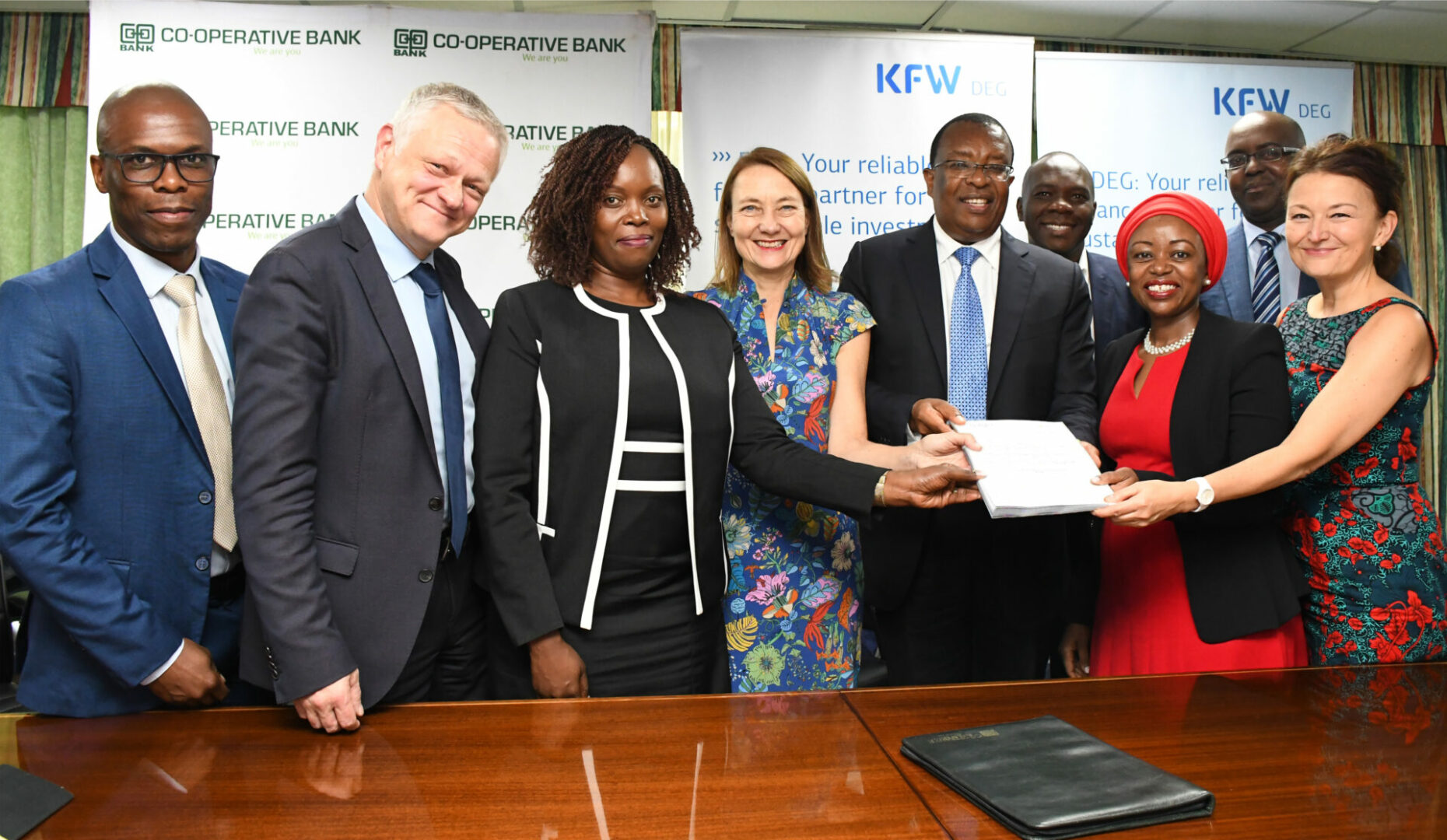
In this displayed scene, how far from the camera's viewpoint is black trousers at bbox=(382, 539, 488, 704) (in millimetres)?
1791

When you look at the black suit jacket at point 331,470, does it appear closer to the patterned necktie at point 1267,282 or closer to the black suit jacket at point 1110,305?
the black suit jacket at point 1110,305

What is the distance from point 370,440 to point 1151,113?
4587 millimetres

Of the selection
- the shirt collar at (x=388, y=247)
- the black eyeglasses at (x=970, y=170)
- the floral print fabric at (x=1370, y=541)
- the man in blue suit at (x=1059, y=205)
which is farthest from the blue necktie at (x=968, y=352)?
the shirt collar at (x=388, y=247)

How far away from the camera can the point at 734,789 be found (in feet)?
4.02

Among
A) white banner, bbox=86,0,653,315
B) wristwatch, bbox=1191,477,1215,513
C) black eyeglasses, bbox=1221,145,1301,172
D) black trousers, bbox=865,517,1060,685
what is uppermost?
white banner, bbox=86,0,653,315

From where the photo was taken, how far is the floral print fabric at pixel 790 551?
2.23 metres

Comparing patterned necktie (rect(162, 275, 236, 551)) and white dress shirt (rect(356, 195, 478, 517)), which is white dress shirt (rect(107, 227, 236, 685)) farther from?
white dress shirt (rect(356, 195, 478, 517))

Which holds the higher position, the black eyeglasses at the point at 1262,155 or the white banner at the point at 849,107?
the white banner at the point at 849,107

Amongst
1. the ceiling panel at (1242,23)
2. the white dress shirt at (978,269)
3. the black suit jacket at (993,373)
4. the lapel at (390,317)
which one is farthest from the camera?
the ceiling panel at (1242,23)

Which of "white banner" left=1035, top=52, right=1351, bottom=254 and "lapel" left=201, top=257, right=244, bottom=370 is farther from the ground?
"white banner" left=1035, top=52, right=1351, bottom=254

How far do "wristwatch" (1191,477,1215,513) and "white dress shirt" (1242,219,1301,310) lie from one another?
5.22ft

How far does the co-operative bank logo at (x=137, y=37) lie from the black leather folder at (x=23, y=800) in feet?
12.9

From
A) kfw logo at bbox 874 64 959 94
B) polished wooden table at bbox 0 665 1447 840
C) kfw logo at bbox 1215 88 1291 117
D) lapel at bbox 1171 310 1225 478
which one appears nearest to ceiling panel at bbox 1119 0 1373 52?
kfw logo at bbox 1215 88 1291 117

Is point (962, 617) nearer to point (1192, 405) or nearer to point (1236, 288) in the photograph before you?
point (1192, 405)
